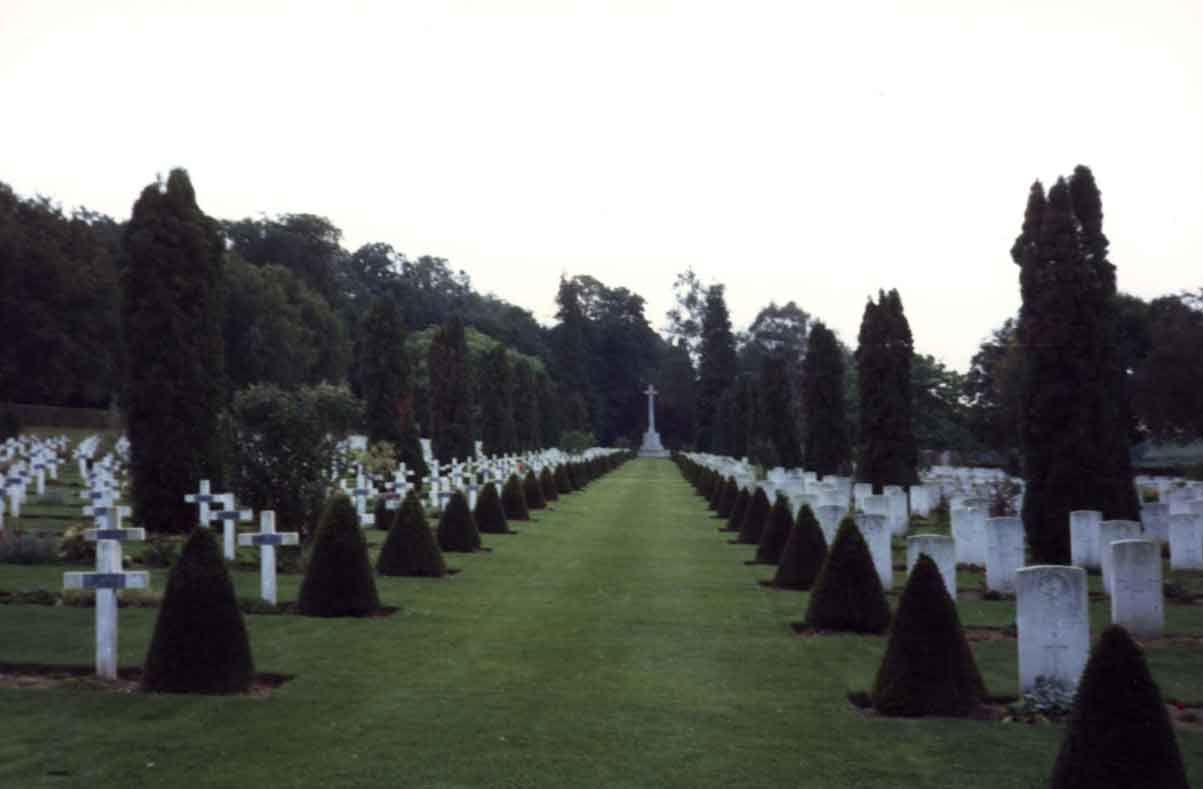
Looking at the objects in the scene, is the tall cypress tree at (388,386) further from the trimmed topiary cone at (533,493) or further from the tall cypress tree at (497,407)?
the tall cypress tree at (497,407)

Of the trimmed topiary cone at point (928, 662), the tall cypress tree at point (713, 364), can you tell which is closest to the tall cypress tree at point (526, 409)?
the tall cypress tree at point (713, 364)

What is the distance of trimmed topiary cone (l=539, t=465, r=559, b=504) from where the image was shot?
39062 mm

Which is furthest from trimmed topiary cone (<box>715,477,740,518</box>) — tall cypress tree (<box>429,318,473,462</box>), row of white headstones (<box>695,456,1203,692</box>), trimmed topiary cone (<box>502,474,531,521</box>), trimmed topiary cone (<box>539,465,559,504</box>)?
tall cypress tree (<box>429,318,473,462</box>)

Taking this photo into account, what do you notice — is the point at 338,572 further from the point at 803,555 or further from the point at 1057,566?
the point at 1057,566

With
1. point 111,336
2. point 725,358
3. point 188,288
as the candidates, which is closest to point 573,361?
point 725,358

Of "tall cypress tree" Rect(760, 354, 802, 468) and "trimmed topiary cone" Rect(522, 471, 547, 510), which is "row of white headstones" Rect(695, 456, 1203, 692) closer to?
"trimmed topiary cone" Rect(522, 471, 547, 510)

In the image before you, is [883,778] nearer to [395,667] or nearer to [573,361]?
[395,667]

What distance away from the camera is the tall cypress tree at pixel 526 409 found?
71.9 metres

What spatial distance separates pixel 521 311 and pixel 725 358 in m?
36.4

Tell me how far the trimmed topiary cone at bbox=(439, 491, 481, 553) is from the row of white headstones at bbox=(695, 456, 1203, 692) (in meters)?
6.71

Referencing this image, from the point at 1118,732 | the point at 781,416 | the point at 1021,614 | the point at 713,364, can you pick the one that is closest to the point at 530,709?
the point at 1021,614

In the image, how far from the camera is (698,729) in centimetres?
925

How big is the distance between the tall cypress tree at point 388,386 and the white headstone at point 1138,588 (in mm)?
23766

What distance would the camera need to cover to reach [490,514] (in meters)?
27.5
